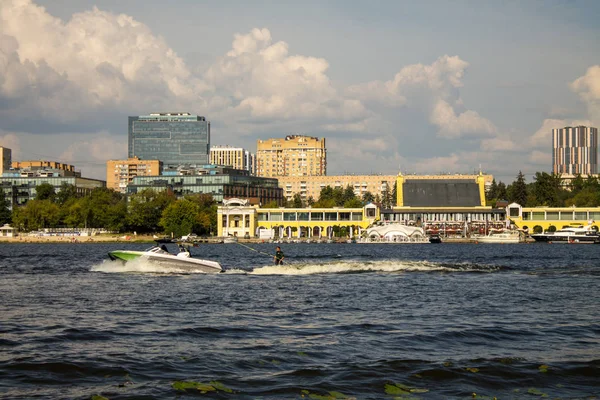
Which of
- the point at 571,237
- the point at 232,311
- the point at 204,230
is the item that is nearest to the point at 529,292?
the point at 232,311

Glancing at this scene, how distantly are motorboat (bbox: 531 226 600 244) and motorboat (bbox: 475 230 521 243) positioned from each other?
382 cm

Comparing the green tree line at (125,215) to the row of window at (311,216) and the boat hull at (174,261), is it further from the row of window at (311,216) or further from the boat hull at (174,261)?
the boat hull at (174,261)

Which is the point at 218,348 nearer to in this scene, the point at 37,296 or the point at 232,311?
the point at 232,311

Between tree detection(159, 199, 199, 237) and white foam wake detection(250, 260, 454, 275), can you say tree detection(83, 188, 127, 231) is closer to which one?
tree detection(159, 199, 199, 237)

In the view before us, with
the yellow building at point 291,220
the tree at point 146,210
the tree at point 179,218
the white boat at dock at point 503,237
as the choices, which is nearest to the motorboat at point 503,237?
the white boat at dock at point 503,237

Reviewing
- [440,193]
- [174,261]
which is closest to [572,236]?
[440,193]

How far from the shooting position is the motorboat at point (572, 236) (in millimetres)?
156000

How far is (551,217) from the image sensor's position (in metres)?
181

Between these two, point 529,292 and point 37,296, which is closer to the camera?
point 37,296

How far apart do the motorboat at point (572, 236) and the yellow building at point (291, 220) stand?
1539 inches

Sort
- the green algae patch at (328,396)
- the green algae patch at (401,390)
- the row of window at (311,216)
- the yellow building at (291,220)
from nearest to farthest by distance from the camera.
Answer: the green algae patch at (328,396)
the green algae patch at (401,390)
the yellow building at (291,220)
the row of window at (311,216)

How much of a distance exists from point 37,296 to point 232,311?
37.5 ft

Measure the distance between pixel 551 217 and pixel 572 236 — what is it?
2279 cm

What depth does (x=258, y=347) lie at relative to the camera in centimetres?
2472
